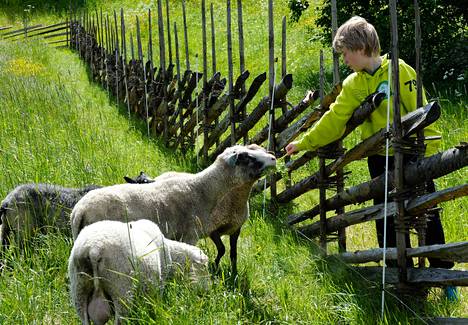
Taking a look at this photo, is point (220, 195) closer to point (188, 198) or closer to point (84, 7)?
point (188, 198)

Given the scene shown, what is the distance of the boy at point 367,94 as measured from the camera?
4.34 m

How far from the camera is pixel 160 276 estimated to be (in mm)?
3883

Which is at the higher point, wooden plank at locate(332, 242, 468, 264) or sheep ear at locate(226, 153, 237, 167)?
sheep ear at locate(226, 153, 237, 167)

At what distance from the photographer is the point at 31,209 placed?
17.2ft

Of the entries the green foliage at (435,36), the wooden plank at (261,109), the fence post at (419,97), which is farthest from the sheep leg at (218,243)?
the green foliage at (435,36)

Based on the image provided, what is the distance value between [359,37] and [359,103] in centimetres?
53

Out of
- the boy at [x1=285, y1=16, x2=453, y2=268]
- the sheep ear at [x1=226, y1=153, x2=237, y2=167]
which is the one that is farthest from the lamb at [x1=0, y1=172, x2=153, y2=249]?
the boy at [x1=285, y1=16, x2=453, y2=268]

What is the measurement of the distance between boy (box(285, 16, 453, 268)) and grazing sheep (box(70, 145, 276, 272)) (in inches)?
25.6

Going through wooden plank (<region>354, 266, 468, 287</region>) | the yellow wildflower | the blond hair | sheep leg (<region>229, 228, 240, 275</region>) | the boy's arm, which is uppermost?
the blond hair

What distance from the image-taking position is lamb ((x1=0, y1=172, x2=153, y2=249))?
201 inches

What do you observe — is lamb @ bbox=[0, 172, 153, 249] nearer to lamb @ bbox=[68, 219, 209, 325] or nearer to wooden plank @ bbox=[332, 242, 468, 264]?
lamb @ bbox=[68, 219, 209, 325]

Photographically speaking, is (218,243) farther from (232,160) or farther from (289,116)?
(289,116)

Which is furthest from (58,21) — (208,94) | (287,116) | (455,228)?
(455,228)

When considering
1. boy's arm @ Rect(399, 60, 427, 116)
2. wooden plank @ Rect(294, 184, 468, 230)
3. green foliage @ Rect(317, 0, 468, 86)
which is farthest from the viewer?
green foliage @ Rect(317, 0, 468, 86)
